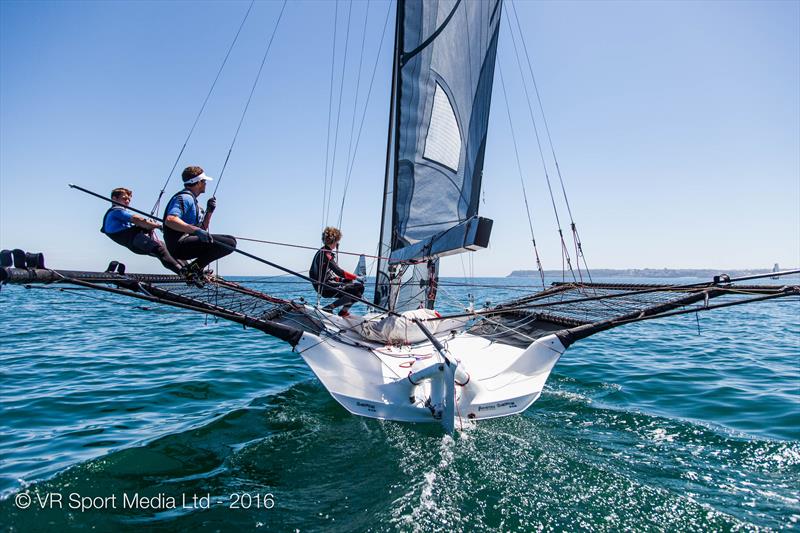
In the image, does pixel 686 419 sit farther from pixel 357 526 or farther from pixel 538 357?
pixel 357 526

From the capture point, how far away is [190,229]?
15.9 feet

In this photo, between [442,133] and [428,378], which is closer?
[428,378]

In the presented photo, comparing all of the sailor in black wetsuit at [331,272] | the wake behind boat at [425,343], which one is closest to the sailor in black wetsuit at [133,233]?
the wake behind boat at [425,343]

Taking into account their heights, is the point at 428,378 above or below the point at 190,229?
below

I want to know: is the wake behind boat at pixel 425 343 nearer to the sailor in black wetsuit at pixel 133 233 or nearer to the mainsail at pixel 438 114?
the sailor in black wetsuit at pixel 133 233

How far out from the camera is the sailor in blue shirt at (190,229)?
509 centimetres

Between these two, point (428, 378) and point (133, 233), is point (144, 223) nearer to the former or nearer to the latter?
point (133, 233)

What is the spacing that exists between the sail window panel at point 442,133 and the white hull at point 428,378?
388 centimetres

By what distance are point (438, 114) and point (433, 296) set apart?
346cm

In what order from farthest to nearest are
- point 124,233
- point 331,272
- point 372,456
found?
point 331,272 → point 124,233 → point 372,456

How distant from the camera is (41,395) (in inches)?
264

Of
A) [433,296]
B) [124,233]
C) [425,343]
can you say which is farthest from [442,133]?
[124,233]

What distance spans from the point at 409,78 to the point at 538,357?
5666mm

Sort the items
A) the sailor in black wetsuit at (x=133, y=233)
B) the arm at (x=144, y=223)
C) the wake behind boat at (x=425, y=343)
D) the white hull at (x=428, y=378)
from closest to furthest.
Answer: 1. the wake behind boat at (x=425, y=343)
2. the white hull at (x=428, y=378)
3. the arm at (x=144, y=223)
4. the sailor in black wetsuit at (x=133, y=233)
